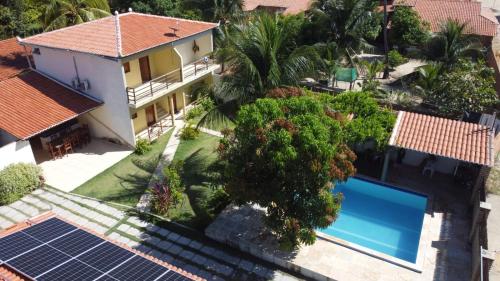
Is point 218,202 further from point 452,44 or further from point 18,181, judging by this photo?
point 452,44

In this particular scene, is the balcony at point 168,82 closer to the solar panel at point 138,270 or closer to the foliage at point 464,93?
the solar panel at point 138,270

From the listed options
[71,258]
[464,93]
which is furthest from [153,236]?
[464,93]

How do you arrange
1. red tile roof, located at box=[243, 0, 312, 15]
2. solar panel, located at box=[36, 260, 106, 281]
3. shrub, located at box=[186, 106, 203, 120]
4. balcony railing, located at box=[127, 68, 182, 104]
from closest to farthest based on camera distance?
solar panel, located at box=[36, 260, 106, 281]
balcony railing, located at box=[127, 68, 182, 104]
shrub, located at box=[186, 106, 203, 120]
red tile roof, located at box=[243, 0, 312, 15]

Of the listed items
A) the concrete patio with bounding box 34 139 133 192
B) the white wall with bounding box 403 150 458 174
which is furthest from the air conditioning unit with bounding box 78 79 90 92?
the white wall with bounding box 403 150 458 174

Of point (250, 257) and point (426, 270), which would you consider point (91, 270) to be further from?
point (426, 270)

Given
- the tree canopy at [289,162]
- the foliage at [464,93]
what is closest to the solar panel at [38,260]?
the tree canopy at [289,162]

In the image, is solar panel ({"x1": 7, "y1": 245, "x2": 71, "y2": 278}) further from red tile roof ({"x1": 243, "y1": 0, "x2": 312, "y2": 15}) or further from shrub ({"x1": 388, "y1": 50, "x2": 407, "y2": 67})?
red tile roof ({"x1": 243, "y1": 0, "x2": 312, "y2": 15})
